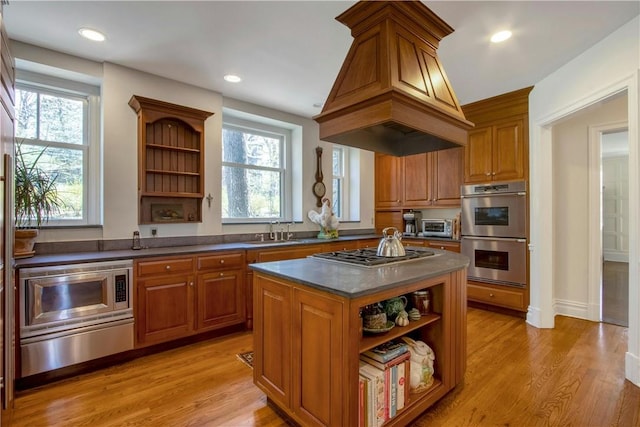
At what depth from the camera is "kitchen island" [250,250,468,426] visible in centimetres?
144

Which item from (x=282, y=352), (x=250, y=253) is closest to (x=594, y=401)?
(x=282, y=352)

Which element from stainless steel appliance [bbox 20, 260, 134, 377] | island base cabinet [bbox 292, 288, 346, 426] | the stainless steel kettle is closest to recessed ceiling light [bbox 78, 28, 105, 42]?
stainless steel appliance [bbox 20, 260, 134, 377]

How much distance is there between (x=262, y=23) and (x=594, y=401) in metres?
3.52

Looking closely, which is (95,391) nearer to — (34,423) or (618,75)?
(34,423)

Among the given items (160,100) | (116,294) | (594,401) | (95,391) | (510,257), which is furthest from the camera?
(510,257)

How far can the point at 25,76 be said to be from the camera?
2752 millimetres

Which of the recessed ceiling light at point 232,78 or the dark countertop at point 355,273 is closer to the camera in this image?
the dark countertop at point 355,273

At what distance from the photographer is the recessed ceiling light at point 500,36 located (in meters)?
2.46

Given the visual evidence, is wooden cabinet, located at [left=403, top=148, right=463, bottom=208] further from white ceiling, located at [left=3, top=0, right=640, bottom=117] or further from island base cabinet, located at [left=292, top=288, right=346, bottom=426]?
island base cabinet, located at [left=292, top=288, right=346, bottom=426]

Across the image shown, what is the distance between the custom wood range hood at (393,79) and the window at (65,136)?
2.52 meters

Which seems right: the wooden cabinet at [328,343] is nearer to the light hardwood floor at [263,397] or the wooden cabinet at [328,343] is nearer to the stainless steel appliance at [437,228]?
the light hardwood floor at [263,397]

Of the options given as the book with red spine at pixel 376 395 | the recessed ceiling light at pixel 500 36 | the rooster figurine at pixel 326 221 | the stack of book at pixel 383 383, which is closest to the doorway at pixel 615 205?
the recessed ceiling light at pixel 500 36

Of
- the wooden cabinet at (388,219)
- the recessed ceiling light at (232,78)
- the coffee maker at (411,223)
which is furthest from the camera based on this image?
the wooden cabinet at (388,219)

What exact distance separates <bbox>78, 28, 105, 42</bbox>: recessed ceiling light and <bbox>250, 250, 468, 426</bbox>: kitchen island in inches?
90.5
